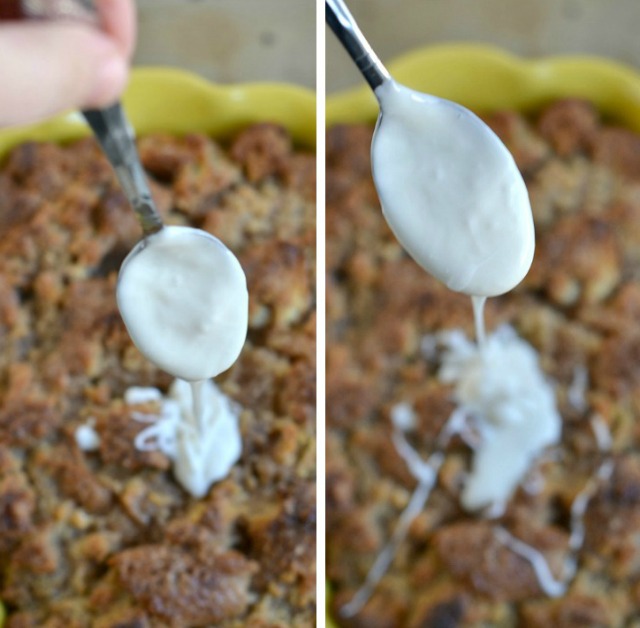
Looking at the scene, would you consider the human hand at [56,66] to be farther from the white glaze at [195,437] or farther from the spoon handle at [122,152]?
the white glaze at [195,437]

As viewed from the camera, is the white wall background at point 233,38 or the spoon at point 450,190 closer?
the spoon at point 450,190

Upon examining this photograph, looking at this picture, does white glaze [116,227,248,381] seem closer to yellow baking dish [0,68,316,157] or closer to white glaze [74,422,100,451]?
white glaze [74,422,100,451]

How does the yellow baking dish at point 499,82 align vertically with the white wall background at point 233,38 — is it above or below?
below

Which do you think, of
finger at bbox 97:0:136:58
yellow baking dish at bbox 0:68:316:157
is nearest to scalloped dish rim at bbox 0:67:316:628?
yellow baking dish at bbox 0:68:316:157

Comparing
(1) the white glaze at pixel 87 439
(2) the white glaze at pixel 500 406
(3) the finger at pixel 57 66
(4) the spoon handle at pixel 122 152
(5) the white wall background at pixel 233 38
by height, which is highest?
(3) the finger at pixel 57 66

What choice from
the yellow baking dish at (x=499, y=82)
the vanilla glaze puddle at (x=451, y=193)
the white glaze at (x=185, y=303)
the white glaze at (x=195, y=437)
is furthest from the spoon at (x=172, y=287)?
the yellow baking dish at (x=499, y=82)

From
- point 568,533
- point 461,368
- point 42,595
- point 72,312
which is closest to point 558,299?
point 461,368

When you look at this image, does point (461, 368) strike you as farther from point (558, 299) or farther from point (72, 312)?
point (72, 312)

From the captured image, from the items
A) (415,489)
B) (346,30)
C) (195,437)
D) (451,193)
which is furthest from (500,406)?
(346,30)
